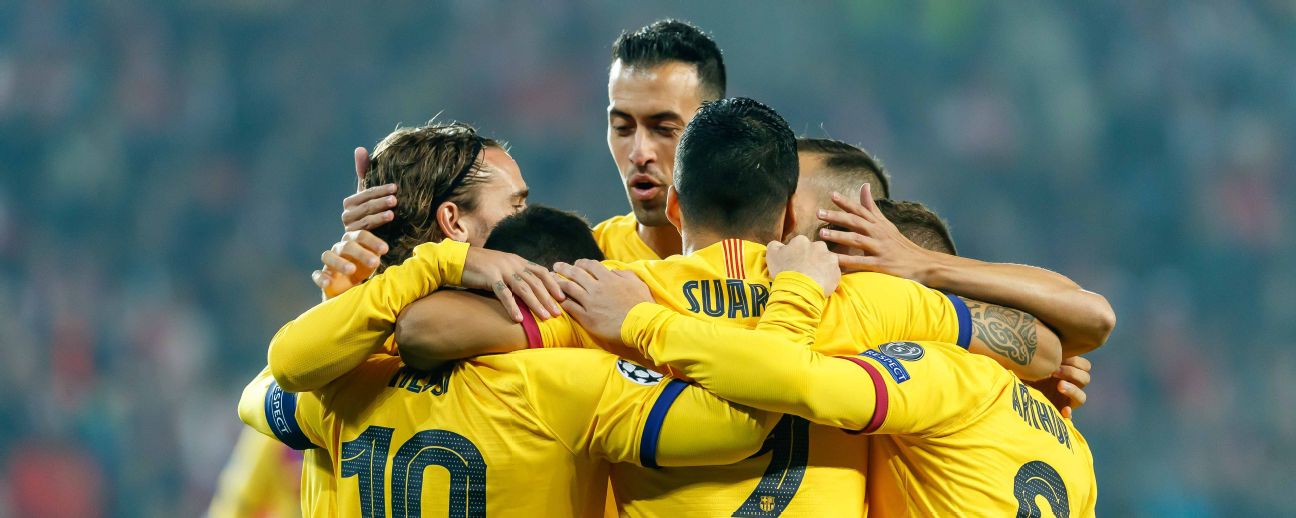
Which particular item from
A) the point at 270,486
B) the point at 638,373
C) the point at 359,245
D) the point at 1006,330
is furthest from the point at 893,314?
the point at 270,486

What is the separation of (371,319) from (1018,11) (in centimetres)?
714

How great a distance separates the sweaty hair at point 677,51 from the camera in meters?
4.39

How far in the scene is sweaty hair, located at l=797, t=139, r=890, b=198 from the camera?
3.19 m

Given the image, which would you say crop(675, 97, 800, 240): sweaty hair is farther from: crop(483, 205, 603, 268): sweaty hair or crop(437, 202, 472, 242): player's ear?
crop(437, 202, 472, 242): player's ear

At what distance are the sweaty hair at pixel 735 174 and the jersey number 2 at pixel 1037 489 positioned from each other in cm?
72

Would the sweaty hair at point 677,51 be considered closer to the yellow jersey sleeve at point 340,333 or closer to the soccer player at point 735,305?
the soccer player at point 735,305

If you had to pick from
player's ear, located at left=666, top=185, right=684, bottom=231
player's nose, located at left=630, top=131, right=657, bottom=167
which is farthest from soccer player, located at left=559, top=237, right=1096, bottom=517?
player's nose, located at left=630, top=131, right=657, bottom=167

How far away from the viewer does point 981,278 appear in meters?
2.71

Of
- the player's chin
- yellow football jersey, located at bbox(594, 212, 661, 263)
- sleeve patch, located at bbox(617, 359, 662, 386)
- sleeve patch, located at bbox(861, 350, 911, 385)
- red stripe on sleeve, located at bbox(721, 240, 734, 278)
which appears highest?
red stripe on sleeve, located at bbox(721, 240, 734, 278)

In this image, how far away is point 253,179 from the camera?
26.6 feet

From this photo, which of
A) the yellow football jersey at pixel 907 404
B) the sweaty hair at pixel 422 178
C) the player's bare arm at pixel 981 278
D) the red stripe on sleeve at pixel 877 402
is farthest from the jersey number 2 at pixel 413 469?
the player's bare arm at pixel 981 278

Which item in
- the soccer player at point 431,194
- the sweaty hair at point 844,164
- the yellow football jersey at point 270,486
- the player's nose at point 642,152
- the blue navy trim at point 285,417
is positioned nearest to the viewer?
the blue navy trim at point 285,417

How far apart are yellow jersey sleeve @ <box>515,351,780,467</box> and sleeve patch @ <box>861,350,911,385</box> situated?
9.2 inches

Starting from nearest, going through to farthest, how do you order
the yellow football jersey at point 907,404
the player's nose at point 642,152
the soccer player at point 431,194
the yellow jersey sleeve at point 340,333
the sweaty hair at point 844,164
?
the yellow football jersey at point 907,404 → the yellow jersey sleeve at point 340,333 → the soccer player at point 431,194 → the sweaty hair at point 844,164 → the player's nose at point 642,152
